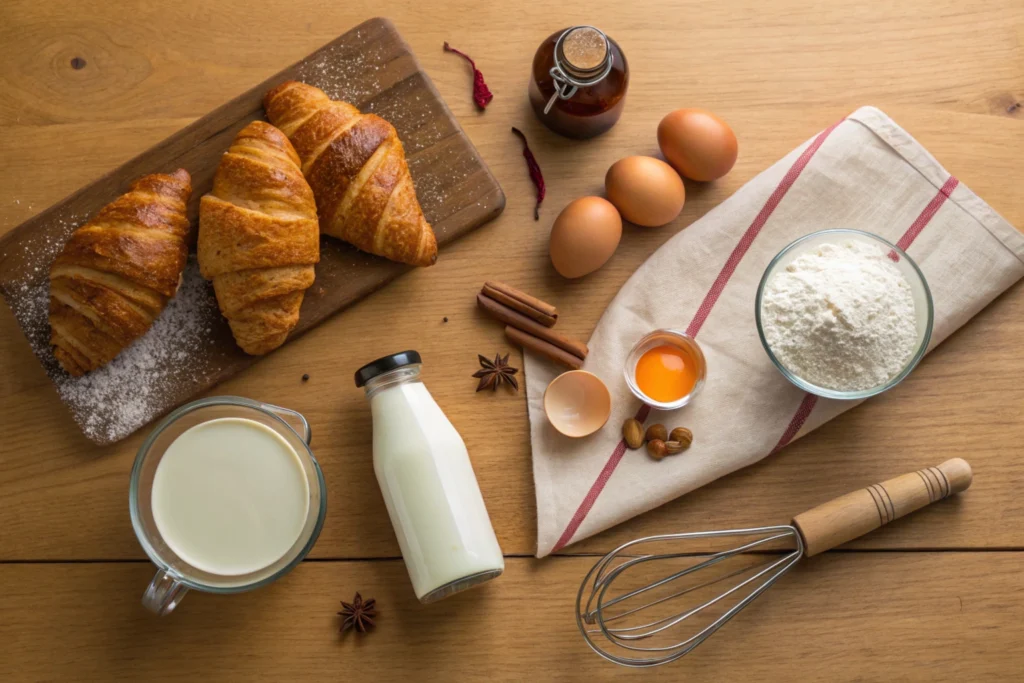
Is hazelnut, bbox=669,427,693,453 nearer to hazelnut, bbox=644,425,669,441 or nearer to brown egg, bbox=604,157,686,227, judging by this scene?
hazelnut, bbox=644,425,669,441

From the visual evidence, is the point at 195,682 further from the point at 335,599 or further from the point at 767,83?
the point at 767,83

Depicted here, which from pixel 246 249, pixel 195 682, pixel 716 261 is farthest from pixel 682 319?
pixel 195 682

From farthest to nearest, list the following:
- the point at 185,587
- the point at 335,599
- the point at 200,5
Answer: the point at 200,5 → the point at 335,599 → the point at 185,587

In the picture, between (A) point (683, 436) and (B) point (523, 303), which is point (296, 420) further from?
(A) point (683, 436)

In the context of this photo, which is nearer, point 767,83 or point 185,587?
point 185,587

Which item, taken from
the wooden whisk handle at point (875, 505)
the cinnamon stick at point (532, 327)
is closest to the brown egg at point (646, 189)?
the cinnamon stick at point (532, 327)

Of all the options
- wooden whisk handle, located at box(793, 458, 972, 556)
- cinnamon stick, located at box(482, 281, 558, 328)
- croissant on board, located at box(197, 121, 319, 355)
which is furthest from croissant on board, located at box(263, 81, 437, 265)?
wooden whisk handle, located at box(793, 458, 972, 556)

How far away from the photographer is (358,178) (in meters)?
1.36

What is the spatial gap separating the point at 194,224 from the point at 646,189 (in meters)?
0.83

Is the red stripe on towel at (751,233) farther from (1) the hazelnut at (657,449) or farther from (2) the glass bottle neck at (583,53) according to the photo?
(2) the glass bottle neck at (583,53)

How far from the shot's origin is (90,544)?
4.63ft

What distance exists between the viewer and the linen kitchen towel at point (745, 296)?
4.65 ft

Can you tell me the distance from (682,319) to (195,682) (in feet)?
3.59

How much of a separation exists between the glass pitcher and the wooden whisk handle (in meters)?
0.84
